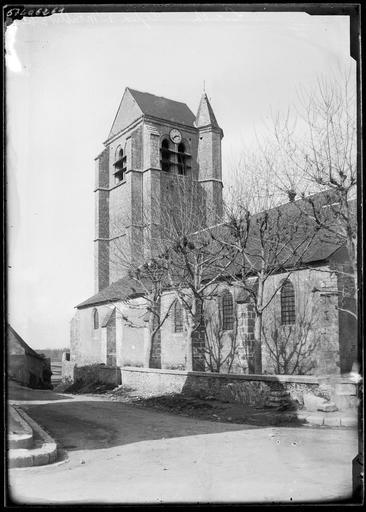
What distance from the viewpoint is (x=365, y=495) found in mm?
4770

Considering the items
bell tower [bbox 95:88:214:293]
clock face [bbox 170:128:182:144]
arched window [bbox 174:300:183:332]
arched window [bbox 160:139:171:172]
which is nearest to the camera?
arched window [bbox 174:300:183:332]

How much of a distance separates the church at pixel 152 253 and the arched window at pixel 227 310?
49 millimetres

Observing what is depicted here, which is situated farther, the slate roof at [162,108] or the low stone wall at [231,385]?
the slate roof at [162,108]

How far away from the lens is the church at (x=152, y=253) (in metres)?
18.7

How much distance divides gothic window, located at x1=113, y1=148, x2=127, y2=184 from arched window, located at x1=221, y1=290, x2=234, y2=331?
1729 cm

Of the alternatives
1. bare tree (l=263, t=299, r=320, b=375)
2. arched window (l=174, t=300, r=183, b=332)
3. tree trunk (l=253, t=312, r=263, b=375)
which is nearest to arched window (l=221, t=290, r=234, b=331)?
bare tree (l=263, t=299, r=320, b=375)

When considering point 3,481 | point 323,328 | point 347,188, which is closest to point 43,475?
point 3,481

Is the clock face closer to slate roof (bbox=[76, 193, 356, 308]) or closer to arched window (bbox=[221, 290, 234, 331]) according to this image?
slate roof (bbox=[76, 193, 356, 308])

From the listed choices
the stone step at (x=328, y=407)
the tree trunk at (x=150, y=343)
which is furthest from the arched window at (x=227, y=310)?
the stone step at (x=328, y=407)

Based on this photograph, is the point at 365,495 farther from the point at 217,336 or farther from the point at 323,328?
the point at 217,336

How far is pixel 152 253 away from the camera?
74.7 ft

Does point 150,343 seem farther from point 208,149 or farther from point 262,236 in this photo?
point 208,149

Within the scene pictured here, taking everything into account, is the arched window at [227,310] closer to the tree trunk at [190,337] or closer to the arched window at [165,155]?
the tree trunk at [190,337]

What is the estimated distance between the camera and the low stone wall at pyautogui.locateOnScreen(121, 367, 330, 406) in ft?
43.7
